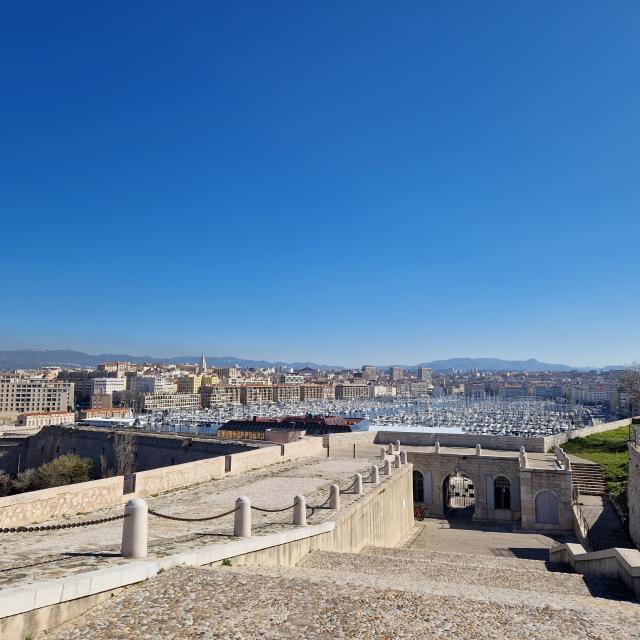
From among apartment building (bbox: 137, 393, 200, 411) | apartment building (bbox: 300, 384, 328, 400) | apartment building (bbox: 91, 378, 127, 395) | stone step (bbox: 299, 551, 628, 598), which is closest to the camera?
stone step (bbox: 299, 551, 628, 598)

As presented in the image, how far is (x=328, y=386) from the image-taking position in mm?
192250

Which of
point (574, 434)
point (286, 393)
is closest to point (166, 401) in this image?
point (286, 393)

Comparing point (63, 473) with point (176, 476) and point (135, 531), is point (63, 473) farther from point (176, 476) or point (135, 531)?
point (135, 531)

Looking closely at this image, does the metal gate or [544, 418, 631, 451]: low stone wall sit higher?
[544, 418, 631, 451]: low stone wall

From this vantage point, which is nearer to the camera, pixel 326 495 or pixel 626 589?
pixel 626 589

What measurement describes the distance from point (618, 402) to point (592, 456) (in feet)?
323

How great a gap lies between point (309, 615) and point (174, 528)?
447 cm

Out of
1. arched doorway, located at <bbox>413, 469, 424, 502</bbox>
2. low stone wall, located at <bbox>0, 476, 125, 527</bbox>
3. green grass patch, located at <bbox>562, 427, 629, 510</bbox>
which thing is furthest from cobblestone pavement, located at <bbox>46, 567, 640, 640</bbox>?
arched doorway, located at <bbox>413, 469, 424, 502</bbox>

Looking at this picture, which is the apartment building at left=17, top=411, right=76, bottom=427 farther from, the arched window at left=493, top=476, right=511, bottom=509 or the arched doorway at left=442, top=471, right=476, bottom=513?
the arched window at left=493, top=476, right=511, bottom=509

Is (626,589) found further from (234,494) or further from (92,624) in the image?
(234,494)

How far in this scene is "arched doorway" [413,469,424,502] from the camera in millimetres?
24891

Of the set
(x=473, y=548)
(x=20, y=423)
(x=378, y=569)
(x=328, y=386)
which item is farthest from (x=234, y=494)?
(x=328, y=386)

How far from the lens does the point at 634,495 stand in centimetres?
1560

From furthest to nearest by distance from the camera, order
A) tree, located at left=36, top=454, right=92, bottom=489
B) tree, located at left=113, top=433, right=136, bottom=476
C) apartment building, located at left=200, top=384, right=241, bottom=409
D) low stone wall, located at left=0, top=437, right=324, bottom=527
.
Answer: apartment building, located at left=200, top=384, right=241, bottom=409
tree, located at left=113, top=433, right=136, bottom=476
tree, located at left=36, top=454, right=92, bottom=489
low stone wall, located at left=0, top=437, right=324, bottom=527
